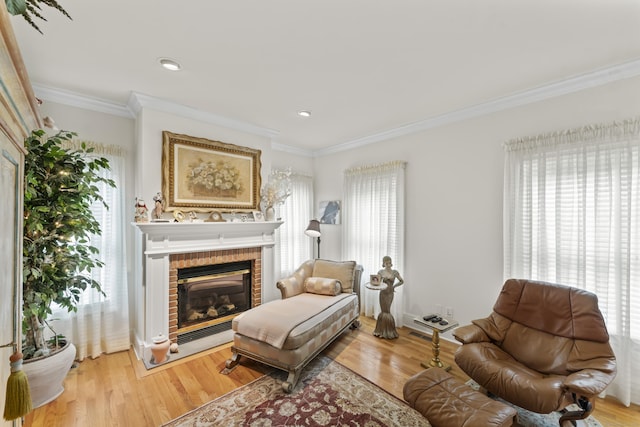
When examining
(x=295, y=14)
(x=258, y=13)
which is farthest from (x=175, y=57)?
(x=295, y=14)

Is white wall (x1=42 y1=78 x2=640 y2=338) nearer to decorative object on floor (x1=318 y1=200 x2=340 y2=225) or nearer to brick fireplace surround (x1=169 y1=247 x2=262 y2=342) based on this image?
brick fireplace surround (x1=169 y1=247 x2=262 y2=342)

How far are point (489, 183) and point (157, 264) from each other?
369 cm

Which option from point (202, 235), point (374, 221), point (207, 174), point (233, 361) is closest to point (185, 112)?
point (207, 174)

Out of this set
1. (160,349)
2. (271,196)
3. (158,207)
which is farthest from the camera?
(271,196)

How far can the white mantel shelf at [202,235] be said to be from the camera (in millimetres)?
2779

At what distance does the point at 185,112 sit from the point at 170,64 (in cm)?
93

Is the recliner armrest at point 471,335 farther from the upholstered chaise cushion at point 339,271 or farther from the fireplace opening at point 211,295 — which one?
the fireplace opening at point 211,295

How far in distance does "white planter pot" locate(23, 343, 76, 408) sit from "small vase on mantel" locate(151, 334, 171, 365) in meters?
0.62

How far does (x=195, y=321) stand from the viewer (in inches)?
127

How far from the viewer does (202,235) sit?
3.15 meters

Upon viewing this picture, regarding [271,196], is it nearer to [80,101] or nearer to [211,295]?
[211,295]

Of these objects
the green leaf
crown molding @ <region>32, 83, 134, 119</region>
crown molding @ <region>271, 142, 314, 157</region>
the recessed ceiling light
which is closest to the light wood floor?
the green leaf

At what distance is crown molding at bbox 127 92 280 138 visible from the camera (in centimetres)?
276

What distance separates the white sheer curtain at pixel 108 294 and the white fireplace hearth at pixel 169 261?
5.8 inches
